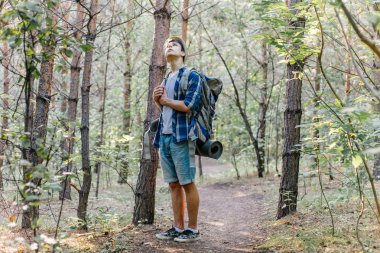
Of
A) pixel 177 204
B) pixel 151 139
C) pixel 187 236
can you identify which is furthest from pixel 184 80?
pixel 187 236

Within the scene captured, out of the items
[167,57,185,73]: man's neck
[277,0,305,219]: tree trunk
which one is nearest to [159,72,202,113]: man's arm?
[167,57,185,73]: man's neck

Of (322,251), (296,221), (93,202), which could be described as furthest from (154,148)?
(93,202)

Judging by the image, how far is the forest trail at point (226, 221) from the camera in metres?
4.38

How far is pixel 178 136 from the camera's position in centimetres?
438

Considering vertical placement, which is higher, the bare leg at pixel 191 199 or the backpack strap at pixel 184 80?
the backpack strap at pixel 184 80

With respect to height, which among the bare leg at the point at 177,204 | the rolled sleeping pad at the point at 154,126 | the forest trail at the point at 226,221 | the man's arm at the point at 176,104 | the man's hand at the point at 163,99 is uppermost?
the man's hand at the point at 163,99

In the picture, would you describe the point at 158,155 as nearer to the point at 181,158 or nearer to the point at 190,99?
the point at 181,158

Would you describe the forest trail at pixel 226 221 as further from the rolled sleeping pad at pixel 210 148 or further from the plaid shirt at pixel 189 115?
the plaid shirt at pixel 189 115

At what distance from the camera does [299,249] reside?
12.5 feet

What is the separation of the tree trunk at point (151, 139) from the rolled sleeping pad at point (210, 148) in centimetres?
84

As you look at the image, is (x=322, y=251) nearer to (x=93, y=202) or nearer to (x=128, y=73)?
(x=93, y=202)

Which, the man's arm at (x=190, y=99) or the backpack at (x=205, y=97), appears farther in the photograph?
the backpack at (x=205, y=97)

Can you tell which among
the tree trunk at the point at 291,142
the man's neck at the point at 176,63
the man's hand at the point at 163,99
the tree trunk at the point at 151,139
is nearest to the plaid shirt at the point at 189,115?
the man's hand at the point at 163,99

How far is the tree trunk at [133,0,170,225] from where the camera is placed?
5141mm
